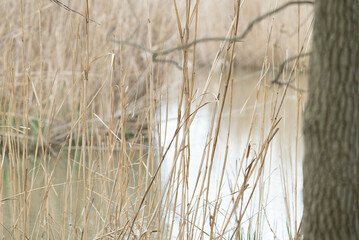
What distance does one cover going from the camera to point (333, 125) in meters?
0.64

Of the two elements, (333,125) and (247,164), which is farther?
(247,164)

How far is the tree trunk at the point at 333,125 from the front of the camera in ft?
2.08

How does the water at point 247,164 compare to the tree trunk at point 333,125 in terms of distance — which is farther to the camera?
the water at point 247,164

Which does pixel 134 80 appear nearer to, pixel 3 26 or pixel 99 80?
pixel 99 80

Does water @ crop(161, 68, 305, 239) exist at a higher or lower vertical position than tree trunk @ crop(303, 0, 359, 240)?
Answer: lower

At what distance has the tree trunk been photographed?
0.63 meters

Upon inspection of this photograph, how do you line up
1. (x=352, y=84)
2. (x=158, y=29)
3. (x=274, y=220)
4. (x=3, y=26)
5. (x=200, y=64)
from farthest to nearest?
(x=200, y=64)
(x=158, y=29)
(x=3, y=26)
(x=274, y=220)
(x=352, y=84)

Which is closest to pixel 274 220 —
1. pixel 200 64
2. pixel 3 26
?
pixel 3 26

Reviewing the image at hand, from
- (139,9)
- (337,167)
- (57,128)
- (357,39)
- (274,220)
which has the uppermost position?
(139,9)

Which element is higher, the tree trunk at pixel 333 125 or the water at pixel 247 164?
the tree trunk at pixel 333 125

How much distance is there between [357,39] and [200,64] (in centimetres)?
484

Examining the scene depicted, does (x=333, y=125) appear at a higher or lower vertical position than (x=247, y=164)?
higher

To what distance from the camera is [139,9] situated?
2721 mm

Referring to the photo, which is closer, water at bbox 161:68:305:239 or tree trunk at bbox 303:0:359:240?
tree trunk at bbox 303:0:359:240
